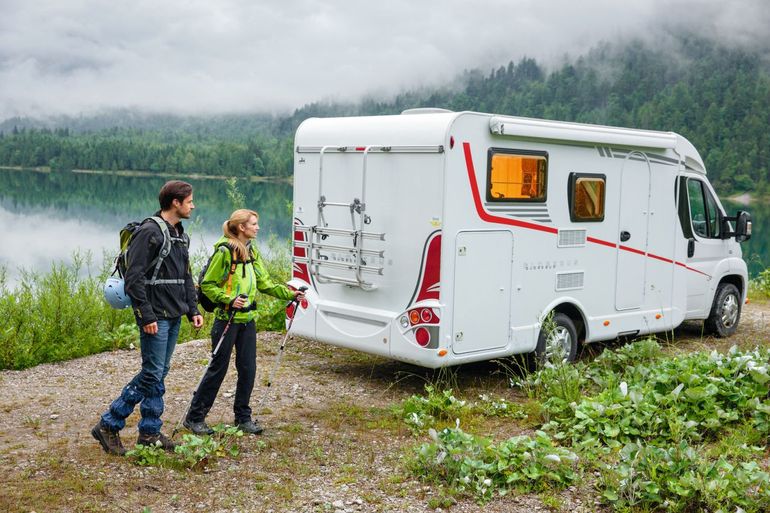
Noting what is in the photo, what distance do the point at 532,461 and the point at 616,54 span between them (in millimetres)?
191113

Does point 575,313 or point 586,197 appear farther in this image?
point 575,313

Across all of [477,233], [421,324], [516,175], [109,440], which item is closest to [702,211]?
[516,175]

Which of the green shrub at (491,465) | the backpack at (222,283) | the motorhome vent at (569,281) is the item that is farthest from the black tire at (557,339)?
the backpack at (222,283)

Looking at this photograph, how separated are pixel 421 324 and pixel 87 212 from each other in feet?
119

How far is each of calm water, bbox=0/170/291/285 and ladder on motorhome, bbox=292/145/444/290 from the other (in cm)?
107

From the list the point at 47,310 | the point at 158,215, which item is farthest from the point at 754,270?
the point at 158,215

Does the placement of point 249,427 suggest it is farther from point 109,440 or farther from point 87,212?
point 87,212

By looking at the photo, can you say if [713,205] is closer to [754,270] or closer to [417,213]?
[417,213]

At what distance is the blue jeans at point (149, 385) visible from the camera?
5266 mm

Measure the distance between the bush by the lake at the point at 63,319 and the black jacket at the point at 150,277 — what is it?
3503 mm

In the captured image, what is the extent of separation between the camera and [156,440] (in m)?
5.41

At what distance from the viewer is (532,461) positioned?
5.09 metres

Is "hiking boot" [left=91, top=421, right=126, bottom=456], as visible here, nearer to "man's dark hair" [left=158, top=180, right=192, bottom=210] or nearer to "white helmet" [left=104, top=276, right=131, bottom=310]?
"white helmet" [left=104, top=276, right=131, bottom=310]

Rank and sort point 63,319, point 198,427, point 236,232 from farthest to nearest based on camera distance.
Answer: point 63,319, point 198,427, point 236,232
